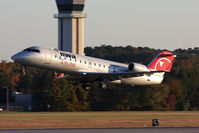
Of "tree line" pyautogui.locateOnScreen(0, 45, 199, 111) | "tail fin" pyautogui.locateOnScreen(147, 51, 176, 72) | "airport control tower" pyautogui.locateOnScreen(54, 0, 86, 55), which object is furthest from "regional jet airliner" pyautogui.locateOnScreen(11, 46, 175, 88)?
"airport control tower" pyautogui.locateOnScreen(54, 0, 86, 55)

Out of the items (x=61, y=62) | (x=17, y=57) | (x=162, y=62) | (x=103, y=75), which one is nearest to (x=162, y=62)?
(x=162, y=62)

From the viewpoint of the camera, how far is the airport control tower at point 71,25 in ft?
362

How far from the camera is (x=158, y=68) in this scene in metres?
50.4

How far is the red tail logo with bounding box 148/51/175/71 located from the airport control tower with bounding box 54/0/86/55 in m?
59.0

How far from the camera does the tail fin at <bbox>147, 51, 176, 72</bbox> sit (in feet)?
165

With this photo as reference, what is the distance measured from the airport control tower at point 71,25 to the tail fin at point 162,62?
58980 mm

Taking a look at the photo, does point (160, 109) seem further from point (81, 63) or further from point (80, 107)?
point (81, 63)

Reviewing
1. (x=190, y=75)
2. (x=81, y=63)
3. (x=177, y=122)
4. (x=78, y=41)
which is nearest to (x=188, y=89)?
(x=190, y=75)

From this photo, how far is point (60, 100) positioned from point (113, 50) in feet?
234

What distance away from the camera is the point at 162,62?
50625mm

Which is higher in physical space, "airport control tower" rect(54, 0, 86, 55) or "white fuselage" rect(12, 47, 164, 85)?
"airport control tower" rect(54, 0, 86, 55)

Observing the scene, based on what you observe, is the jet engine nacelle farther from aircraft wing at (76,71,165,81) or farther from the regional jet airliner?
aircraft wing at (76,71,165,81)

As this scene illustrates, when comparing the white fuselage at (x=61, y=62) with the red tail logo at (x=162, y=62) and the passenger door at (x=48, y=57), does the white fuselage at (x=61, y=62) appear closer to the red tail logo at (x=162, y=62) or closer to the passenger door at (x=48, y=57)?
the passenger door at (x=48, y=57)

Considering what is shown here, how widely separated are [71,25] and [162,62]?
206 ft
